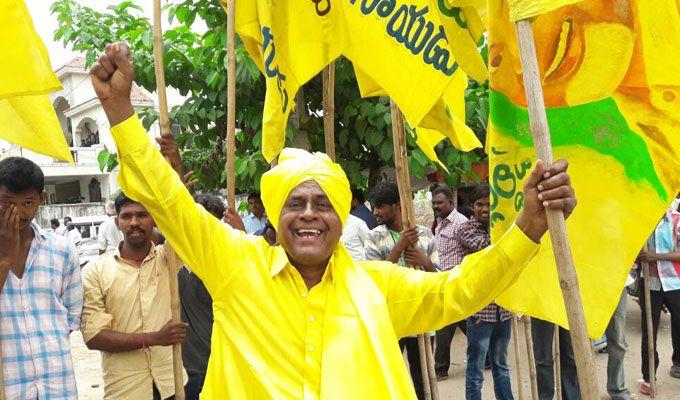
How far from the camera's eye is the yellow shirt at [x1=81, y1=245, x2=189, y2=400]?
2980 mm

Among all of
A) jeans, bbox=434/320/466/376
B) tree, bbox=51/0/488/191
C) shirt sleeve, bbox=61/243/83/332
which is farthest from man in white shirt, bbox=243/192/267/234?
shirt sleeve, bbox=61/243/83/332

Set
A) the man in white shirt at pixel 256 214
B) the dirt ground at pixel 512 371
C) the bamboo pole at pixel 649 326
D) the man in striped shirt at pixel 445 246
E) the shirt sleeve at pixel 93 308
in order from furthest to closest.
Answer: the man in white shirt at pixel 256 214 < the dirt ground at pixel 512 371 < the man in striped shirt at pixel 445 246 < the bamboo pole at pixel 649 326 < the shirt sleeve at pixel 93 308

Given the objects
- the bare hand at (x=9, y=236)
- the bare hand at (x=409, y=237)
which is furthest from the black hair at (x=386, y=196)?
the bare hand at (x=9, y=236)

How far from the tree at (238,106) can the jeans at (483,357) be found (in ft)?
4.75

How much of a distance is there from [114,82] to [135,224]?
1493 mm

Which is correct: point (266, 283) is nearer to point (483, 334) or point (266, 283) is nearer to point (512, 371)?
point (483, 334)

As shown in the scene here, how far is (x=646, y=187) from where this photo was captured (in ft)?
8.04

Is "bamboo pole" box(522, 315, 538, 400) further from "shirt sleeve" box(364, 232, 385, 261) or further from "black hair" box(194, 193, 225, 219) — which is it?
"black hair" box(194, 193, 225, 219)

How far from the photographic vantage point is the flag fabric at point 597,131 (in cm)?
243

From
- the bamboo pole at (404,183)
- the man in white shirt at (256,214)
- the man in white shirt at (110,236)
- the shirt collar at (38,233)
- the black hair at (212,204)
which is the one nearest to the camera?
the shirt collar at (38,233)

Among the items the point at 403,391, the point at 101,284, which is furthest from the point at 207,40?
the point at 403,391

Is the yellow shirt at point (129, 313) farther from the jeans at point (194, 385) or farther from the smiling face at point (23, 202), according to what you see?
the jeans at point (194, 385)

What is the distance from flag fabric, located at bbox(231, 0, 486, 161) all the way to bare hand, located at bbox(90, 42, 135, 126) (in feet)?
3.94

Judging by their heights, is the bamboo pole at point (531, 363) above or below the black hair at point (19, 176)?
below
